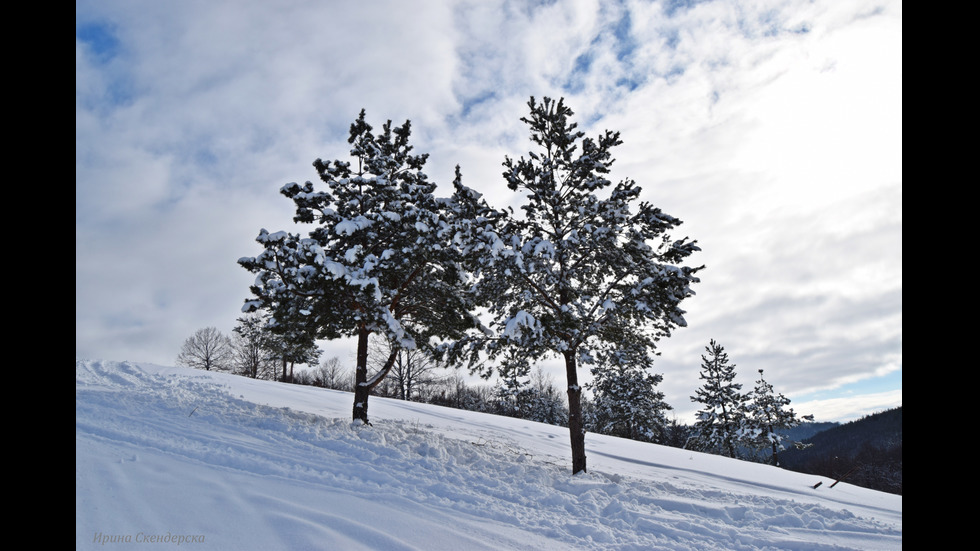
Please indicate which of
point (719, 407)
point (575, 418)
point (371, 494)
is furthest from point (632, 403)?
point (371, 494)

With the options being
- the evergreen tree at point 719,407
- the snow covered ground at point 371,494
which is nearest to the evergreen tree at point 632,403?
the evergreen tree at point 719,407

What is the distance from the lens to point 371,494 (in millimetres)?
7375

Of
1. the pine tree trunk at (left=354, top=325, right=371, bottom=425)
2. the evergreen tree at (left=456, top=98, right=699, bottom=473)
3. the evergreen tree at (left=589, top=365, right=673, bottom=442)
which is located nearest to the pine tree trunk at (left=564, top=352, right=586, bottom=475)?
the evergreen tree at (left=456, top=98, right=699, bottom=473)

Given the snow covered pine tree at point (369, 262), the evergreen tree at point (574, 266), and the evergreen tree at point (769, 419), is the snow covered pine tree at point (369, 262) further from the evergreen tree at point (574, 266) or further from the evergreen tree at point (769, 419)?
the evergreen tree at point (769, 419)

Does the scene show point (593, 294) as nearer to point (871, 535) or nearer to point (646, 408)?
point (871, 535)

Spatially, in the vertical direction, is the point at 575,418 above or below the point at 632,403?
above

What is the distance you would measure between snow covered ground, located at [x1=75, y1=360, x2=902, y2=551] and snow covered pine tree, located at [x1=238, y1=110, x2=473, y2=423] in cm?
308

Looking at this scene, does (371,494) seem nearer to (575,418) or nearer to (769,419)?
(575,418)

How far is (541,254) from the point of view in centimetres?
1196

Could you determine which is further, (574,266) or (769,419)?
(769,419)

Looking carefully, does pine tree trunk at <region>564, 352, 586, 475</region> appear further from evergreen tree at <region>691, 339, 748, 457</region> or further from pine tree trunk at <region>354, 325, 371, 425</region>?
evergreen tree at <region>691, 339, 748, 457</region>

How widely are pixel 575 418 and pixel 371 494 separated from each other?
6760 mm

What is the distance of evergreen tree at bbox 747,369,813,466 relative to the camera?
3441 cm
